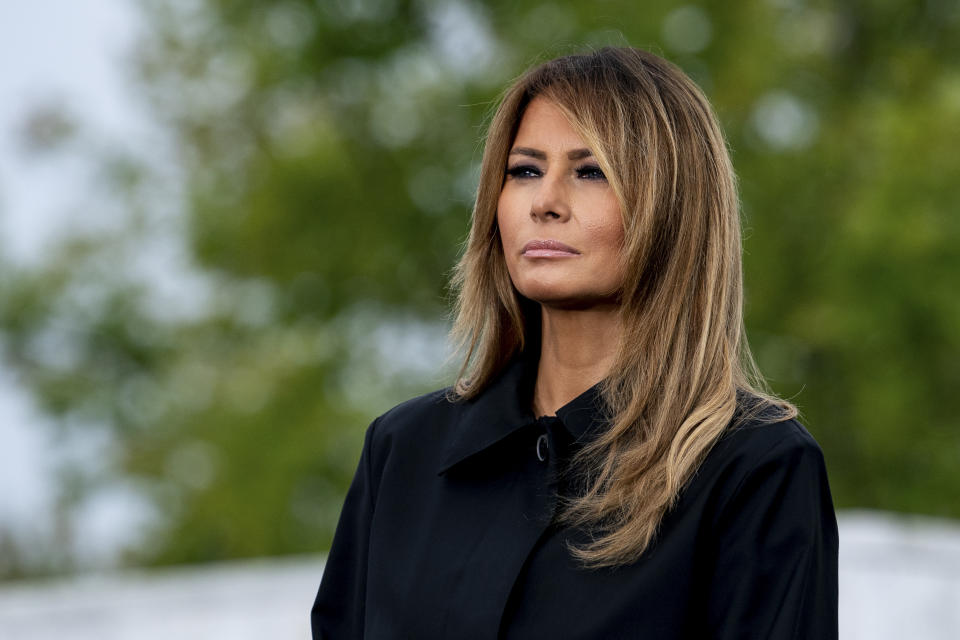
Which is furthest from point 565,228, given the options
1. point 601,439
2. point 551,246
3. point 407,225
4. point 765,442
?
point 407,225

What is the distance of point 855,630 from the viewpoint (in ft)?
19.2

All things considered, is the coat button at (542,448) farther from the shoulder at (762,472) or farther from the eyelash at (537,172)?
the eyelash at (537,172)

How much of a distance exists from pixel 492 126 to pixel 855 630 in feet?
13.6

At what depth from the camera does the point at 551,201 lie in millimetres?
2225

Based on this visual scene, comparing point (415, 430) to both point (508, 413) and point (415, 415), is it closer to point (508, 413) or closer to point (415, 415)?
point (415, 415)

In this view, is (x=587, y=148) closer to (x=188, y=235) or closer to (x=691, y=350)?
(x=691, y=350)

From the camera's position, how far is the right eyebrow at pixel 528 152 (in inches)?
90.9

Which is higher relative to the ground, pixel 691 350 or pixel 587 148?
pixel 587 148

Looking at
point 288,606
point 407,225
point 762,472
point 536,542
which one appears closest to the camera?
point 762,472

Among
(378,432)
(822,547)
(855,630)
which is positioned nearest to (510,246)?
(378,432)

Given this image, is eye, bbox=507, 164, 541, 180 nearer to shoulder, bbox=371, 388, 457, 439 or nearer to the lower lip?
the lower lip

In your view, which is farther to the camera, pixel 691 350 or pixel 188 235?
pixel 188 235

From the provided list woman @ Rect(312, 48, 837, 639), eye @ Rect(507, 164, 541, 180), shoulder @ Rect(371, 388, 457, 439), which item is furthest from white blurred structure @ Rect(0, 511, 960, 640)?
eye @ Rect(507, 164, 541, 180)

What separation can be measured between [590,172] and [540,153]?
11cm
